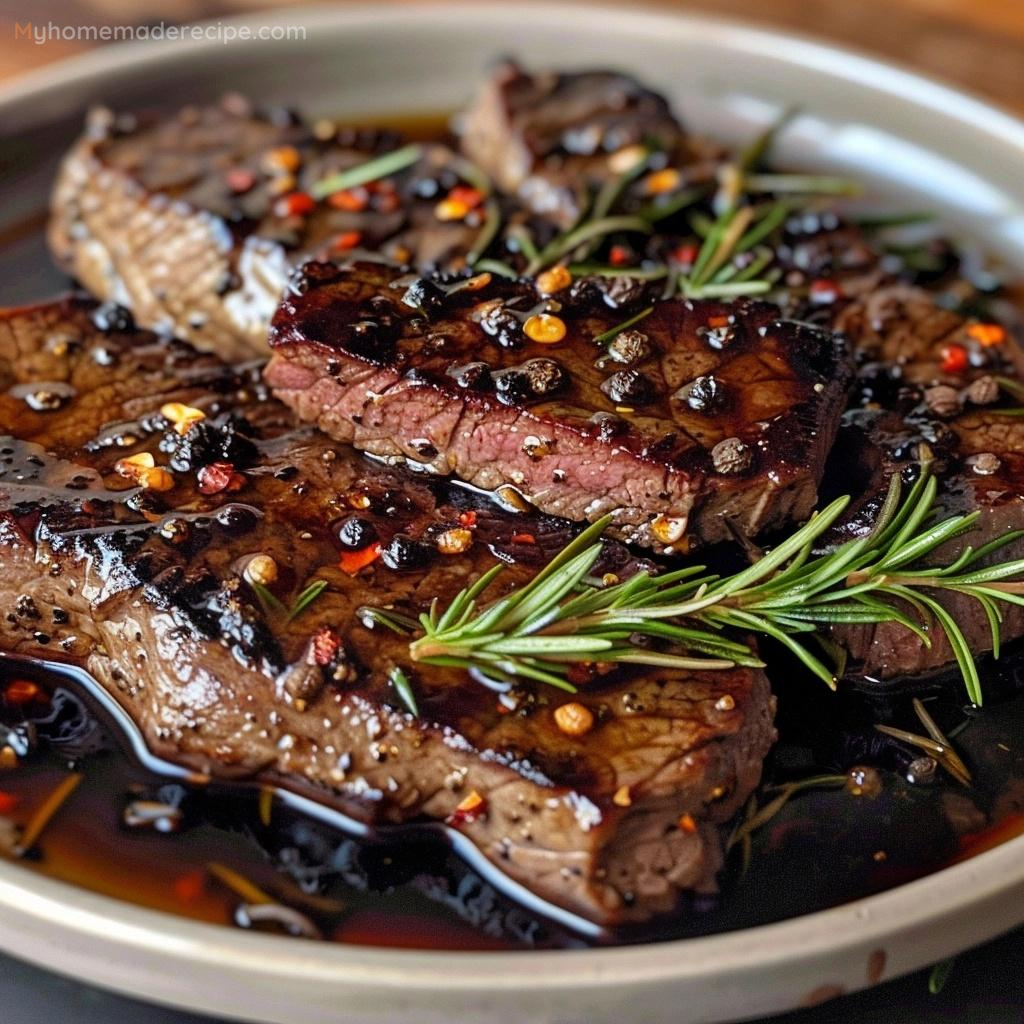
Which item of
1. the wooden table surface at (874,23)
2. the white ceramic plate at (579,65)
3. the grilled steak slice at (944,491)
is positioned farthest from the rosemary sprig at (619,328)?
the wooden table surface at (874,23)

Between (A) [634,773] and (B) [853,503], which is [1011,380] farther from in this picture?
(A) [634,773]

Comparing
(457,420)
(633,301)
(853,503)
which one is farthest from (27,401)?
(853,503)

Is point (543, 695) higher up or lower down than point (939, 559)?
lower down

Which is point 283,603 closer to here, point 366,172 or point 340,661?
point 340,661

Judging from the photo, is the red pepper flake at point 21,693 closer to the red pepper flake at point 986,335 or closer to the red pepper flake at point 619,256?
the red pepper flake at point 619,256

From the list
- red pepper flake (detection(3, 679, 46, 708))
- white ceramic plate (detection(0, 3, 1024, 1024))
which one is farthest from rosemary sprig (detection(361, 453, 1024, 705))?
red pepper flake (detection(3, 679, 46, 708))
